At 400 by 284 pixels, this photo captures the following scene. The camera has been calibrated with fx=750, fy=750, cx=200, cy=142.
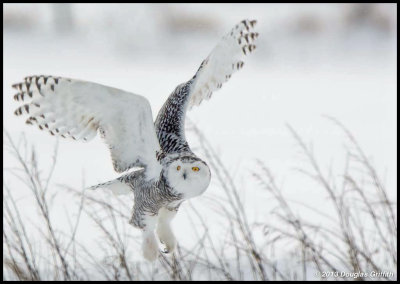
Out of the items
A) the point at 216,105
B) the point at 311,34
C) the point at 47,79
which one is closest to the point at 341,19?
the point at 311,34

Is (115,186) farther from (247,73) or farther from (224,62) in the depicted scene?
(247,73)

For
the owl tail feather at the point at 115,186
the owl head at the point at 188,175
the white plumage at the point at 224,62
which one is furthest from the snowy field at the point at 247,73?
the owl head at the point at 188,175

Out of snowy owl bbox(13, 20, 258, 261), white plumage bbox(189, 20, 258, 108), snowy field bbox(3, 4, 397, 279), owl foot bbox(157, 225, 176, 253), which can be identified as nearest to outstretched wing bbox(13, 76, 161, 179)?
snowy owl bbox(13, 20, 258, 261)

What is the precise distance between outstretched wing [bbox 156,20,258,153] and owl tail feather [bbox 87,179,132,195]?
0.19 metres

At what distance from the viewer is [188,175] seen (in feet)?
6.62

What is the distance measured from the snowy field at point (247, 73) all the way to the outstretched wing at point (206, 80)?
2.55m

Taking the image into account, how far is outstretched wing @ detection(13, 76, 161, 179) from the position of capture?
2191mm

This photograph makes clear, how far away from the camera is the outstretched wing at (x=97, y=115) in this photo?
2.19 meters

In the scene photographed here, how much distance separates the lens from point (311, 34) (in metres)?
10.1

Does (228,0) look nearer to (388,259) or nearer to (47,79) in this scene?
(388,259)

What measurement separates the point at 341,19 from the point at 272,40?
3.90ft

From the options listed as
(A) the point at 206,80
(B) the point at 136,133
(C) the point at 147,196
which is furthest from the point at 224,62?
(C) the point at 147,196

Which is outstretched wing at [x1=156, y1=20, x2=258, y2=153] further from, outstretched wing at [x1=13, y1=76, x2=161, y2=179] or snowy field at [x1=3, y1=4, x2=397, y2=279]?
snowy field at [x1=3, y1=4, x2=397, y2=279]

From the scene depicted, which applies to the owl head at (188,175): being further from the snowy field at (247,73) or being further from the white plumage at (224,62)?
the snowy field at (247,73)
